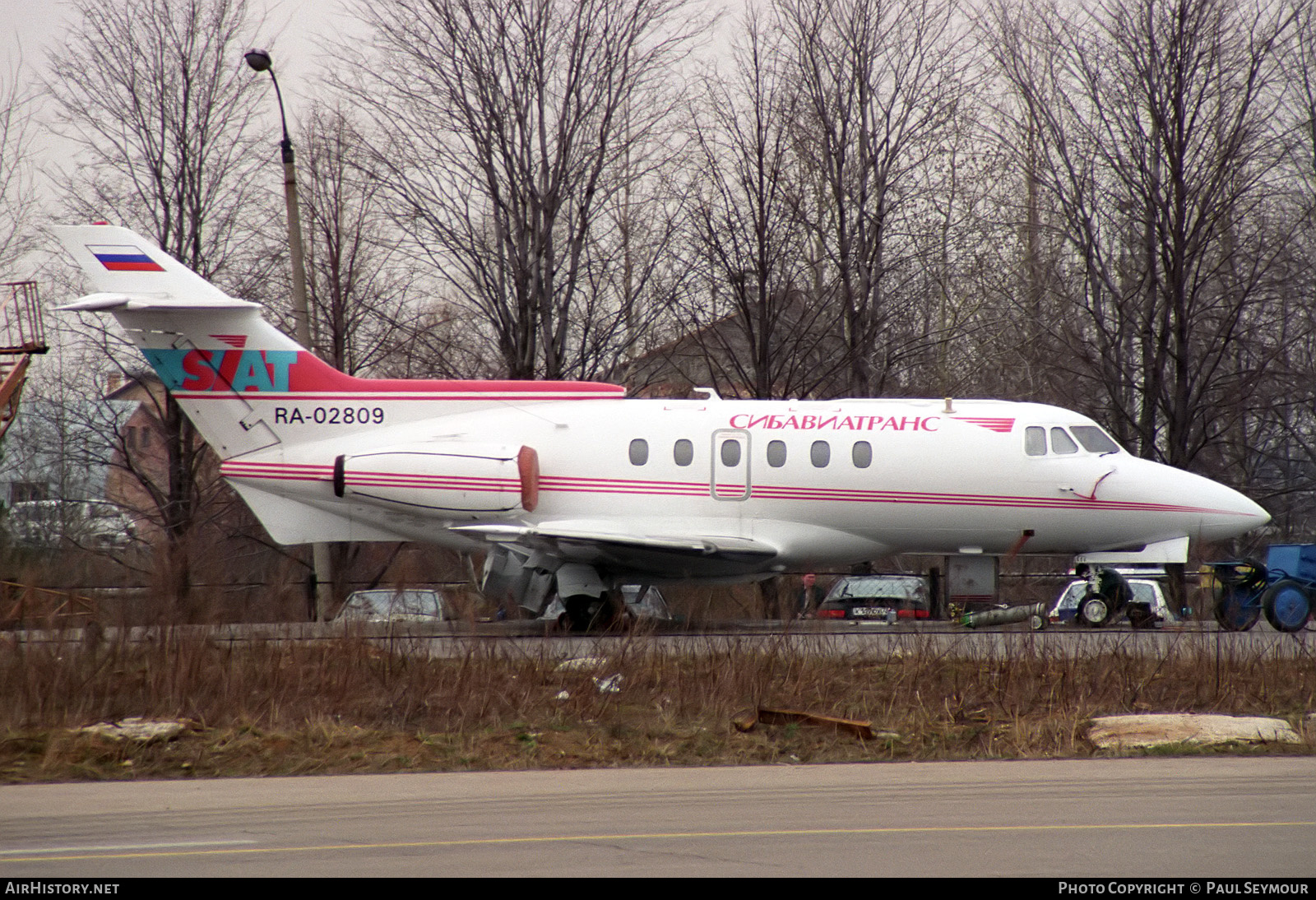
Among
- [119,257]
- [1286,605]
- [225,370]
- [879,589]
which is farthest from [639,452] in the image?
[1286,605]

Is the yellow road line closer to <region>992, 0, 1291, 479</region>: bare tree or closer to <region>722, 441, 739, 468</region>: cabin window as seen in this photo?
<region>722, 441, 739, 468</region>: cabin window

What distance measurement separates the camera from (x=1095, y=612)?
17.0m

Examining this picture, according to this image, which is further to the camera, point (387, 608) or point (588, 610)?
point (588, 610)

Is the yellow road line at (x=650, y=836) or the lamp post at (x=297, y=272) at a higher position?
the lamp post at (x=297, y=272)

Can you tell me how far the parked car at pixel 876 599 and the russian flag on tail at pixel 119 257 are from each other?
41.5 feet

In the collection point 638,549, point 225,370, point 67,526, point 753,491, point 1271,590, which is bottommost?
point 1271,590

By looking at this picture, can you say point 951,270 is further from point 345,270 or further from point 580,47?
point 345,270

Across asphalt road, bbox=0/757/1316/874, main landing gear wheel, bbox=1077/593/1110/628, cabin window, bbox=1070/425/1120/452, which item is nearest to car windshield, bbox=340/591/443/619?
asphalt road, bbox=0/757/1316/874

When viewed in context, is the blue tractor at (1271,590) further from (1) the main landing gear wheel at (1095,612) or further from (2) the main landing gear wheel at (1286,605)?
(1) the main landing gear wheel at (1095,612)

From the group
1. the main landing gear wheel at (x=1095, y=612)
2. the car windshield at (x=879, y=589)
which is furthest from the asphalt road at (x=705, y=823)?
the car windshield at (x=879, y=589)

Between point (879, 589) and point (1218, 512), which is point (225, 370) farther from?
point (1218, 512)

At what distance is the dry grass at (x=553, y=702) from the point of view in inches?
367

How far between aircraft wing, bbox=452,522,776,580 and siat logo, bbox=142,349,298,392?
12.4 ft

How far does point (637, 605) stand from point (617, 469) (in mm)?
3237
